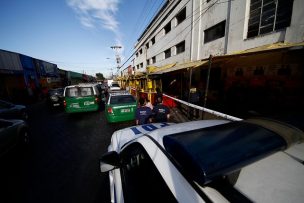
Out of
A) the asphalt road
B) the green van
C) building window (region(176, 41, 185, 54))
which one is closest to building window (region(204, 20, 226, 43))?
building window (region(176, 41, 185, 54))

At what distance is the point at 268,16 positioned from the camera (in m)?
7.46

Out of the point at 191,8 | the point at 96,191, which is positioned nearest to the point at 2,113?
the point at 96,191

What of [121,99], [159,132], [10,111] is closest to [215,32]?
[121,99]

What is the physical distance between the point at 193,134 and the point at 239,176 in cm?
42

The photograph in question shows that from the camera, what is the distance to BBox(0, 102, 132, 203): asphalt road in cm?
307

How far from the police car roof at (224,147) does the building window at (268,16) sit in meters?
8.65

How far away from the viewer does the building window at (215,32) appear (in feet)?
34.6

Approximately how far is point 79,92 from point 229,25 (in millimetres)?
10711

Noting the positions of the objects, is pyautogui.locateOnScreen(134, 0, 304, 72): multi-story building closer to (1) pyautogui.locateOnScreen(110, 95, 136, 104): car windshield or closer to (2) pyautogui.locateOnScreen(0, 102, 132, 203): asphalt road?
(1) pyautogui.locateOnScreen(110, 95, 136, 104): car windshield

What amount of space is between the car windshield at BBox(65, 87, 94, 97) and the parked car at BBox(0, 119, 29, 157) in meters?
3.67

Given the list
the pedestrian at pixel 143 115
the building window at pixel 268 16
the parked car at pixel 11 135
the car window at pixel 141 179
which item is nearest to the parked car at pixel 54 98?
the parked car at pixel 11 135

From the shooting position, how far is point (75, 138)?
19.8 feet

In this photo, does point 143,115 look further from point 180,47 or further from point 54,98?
point 180,47

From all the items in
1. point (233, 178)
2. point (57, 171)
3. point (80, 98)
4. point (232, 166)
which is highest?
point (232, 166)
